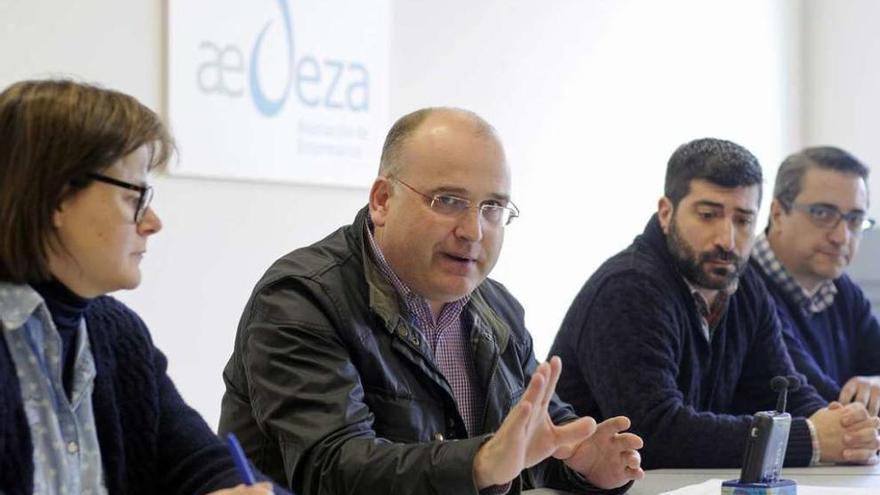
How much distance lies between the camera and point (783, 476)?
2.64 metres

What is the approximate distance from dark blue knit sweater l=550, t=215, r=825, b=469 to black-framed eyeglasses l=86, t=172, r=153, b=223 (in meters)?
1.48

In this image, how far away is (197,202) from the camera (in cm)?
386

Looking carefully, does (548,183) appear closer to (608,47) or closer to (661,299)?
(608,47)

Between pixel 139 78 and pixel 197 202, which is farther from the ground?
pixel 139 78

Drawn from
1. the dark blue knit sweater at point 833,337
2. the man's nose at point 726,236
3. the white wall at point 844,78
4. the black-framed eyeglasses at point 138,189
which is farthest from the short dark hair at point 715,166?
the white wall at point 844,78

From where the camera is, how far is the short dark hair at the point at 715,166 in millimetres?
3174

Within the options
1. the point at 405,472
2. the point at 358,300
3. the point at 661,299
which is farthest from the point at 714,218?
Result: the point at 405,472

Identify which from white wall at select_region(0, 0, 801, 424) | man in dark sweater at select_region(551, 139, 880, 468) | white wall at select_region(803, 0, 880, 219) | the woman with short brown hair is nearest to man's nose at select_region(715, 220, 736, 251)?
A: man in dark sweater at select_region(551, 139, 880, 468)

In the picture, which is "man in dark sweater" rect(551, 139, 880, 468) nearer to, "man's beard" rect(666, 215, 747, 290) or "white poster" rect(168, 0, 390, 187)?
"man's beard" rect(666, 215, 747, 290)

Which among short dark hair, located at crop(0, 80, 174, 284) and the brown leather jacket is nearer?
short dark hair, located at crop(0, 80, 174, 284)

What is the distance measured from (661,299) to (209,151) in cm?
156

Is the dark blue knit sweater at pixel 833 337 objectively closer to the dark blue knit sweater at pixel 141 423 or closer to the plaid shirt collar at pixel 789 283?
the plaid shirt collar at pixel 789 283

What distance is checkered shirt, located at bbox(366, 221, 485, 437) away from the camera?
232 centimetres

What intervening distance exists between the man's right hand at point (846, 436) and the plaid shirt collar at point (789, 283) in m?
0.98
